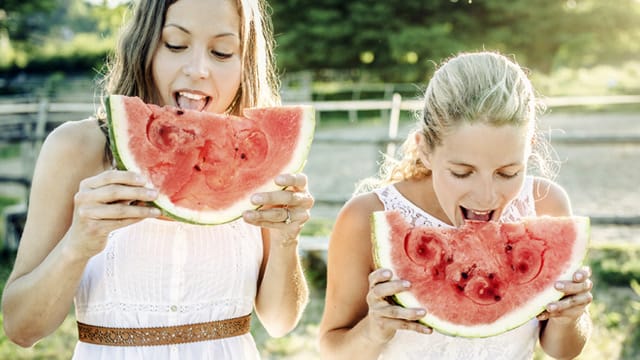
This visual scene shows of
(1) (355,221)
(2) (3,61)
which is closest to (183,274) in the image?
(1) (355,221)

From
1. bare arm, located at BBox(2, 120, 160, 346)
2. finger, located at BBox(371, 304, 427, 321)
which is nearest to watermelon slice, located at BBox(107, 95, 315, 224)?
bare arm, located at BBox(2, 120, 160, 346)

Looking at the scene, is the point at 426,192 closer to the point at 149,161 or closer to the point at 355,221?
the point at 355,221

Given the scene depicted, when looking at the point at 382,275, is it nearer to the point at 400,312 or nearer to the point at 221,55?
the point at 400,312

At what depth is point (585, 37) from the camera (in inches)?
1011

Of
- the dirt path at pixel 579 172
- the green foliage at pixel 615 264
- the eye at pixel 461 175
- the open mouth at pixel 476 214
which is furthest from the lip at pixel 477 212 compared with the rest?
the dirt path at pixel 579 172

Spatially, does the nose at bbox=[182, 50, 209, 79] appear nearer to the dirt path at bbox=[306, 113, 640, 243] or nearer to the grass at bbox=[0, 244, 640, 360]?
the grass at bbox=[0, 244, 640, 360]

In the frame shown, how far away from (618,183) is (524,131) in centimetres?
1127

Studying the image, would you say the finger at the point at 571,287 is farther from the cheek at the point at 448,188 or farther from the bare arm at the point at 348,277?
the bare arm at the point at 348,277

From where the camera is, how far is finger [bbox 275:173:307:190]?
1.84 metres

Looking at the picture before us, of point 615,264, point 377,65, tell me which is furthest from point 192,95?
point 377,65

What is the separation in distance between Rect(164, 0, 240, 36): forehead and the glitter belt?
884 millimetres

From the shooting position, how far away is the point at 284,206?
1.91m

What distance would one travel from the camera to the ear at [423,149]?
221 centimetres

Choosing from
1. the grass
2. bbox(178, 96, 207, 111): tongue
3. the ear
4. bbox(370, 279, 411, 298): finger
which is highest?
bbox(178, 96, 207, 111): tongue
